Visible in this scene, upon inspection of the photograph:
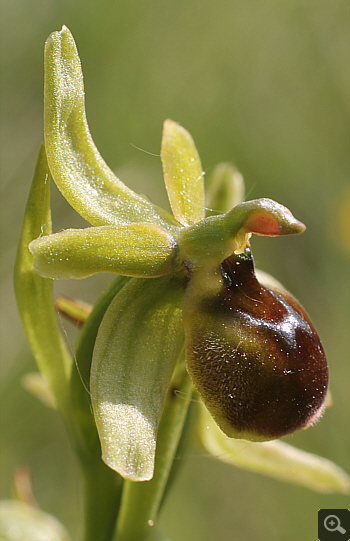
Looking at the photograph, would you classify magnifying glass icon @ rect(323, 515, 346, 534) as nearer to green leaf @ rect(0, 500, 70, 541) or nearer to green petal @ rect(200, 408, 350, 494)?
green petal @ rect(200, 408, 350, 494)

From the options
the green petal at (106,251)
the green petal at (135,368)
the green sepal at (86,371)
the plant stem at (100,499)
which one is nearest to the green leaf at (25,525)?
the plant stem at (100,499)

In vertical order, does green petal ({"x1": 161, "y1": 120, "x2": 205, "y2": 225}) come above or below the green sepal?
above

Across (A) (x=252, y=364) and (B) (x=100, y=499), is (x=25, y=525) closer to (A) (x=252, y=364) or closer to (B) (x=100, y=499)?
(B) (x=100, y=499)

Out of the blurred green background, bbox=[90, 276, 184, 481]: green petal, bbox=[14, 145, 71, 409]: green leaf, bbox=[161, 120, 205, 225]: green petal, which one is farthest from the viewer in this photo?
the blurred green background

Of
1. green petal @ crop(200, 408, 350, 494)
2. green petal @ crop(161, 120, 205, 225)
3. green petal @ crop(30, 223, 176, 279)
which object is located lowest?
green petal @ crop(200, 408, 350, 494)

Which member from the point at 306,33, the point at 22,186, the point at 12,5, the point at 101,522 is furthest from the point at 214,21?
the point at 101,522

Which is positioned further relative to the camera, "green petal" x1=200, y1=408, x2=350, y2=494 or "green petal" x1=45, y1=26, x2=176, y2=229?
"green petal" x1=200, y1=408, x2=350, y2=494

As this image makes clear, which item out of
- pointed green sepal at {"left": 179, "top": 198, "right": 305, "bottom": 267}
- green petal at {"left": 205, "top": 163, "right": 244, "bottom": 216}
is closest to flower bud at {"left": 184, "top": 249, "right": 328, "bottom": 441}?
pointed green sepal at {"left": 179, "top": 198, "right": 305, "bottom": 267}
